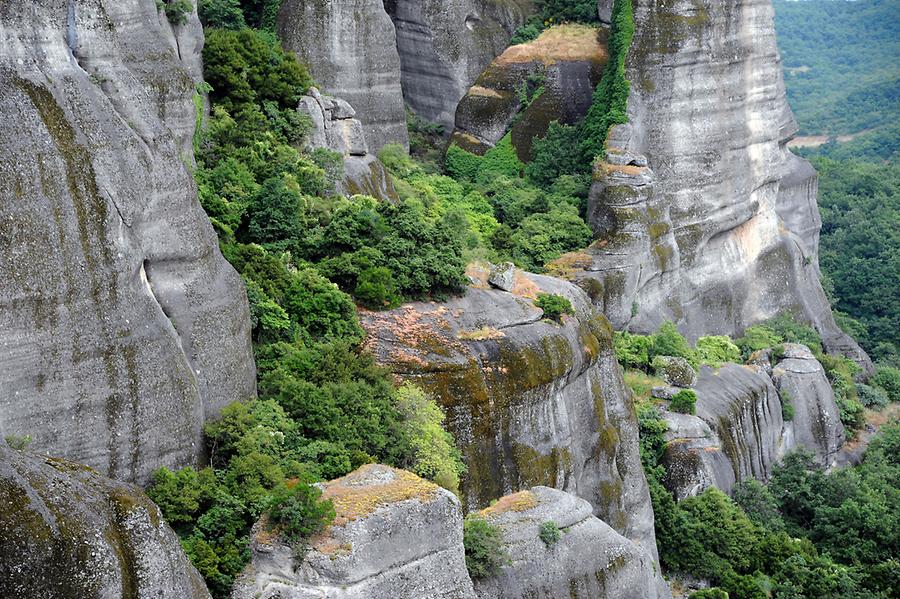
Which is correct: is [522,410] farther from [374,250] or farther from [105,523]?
[105,523]

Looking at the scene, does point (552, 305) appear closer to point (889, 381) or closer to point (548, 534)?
point (548, 534)

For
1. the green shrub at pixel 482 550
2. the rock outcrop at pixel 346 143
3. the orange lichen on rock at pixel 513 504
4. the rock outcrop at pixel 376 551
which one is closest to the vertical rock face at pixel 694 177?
the rock outcrop at pixel 346 143

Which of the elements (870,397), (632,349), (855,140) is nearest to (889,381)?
(870,397)

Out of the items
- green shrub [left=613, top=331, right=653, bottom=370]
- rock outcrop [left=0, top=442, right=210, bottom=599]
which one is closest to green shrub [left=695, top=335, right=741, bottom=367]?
green shrub [left=613, top=331, right=653, bottom=370]

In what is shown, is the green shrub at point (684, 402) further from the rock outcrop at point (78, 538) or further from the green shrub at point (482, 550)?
the rock outcrop at point (78, 538)

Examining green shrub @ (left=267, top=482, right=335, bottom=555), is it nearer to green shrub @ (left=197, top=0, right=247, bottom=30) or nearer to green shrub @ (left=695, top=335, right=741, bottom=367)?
green shrub @ (left=197, top=0, right=247, bottom=30)

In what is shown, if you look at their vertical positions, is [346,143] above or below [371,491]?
above
